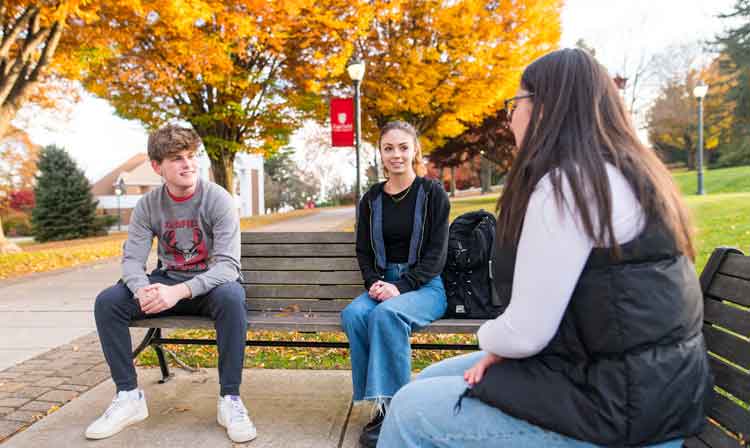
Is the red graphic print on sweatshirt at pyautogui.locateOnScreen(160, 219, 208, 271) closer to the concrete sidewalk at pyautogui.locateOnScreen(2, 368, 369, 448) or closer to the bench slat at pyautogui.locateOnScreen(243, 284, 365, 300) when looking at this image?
the bench slat at pyautogui.locateOnScreen(243, 284, 365, 300)

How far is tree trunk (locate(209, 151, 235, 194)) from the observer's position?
18.6 metres

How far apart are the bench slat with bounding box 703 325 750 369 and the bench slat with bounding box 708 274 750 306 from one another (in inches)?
4.6

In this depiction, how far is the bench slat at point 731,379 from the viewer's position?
66.4 inches

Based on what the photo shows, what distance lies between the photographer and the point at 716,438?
167cm

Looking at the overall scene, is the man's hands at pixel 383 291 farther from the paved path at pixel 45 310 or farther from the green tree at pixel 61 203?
the green tree at pixel 61 203

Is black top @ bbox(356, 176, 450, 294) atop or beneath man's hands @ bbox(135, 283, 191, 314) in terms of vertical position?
atop

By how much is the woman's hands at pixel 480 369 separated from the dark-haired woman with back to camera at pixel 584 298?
4 centimetres

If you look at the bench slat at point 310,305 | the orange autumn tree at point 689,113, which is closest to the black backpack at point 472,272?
the bench slat at point 310,305

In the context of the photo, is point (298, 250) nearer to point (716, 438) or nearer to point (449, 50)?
point (716, 438)

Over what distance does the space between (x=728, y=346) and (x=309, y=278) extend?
8.37 ft

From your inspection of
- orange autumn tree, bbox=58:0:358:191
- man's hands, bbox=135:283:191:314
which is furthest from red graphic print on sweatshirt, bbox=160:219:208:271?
orange autumn tree, bbox=58:0:358:191

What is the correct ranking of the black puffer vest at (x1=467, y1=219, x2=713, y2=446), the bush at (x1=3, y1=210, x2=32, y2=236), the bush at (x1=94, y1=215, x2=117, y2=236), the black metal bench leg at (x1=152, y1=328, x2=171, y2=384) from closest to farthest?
the black puffer vest at (x1=467, y1=219, x2=713, y2=446), the black metal bench leg at (x1=152, y1=328, x2=171, y2=384), the bush at (x1=94, y1=215, x2=117, y2=236), the bush at (x1=3, y1=210, x2=32, y2=236)

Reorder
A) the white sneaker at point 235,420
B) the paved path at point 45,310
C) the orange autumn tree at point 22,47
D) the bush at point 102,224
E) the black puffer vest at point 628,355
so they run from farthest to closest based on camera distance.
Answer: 1. the bush at point 102,224
2. the orange autumn tree at point 22,47
3. the paved path at point 45,310
4. the white sneaker at point 235,420
5. the black puffer vest at point 628,355

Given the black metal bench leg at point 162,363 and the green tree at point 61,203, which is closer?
the black metal bench leg at point 162,363
